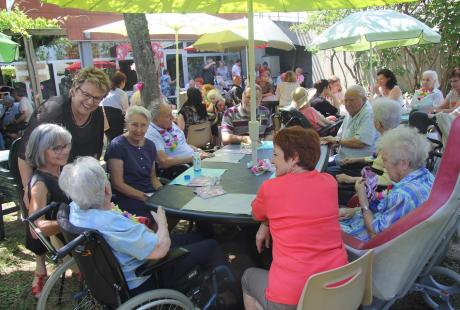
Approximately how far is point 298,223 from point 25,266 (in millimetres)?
2655

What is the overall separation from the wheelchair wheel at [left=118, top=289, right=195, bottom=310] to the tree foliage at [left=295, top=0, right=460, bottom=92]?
8.83 meters

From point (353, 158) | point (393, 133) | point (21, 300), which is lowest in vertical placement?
point (21, 300)

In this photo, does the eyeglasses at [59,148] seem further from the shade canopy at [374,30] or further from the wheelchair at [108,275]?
the shade canopy at [374,30]

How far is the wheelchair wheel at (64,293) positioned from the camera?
2139mm

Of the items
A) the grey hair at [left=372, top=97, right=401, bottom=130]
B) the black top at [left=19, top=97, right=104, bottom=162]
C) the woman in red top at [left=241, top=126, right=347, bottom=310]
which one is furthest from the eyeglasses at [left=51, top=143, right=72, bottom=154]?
the grey hair at [left=372, top=97, right=401, bottom=130]

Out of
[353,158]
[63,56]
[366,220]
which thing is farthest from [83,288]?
[63,56]

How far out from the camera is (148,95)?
454cm

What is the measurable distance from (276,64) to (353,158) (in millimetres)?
16481

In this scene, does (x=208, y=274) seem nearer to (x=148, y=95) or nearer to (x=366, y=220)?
(x=366, y=220)

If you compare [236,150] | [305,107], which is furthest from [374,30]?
[236,150]

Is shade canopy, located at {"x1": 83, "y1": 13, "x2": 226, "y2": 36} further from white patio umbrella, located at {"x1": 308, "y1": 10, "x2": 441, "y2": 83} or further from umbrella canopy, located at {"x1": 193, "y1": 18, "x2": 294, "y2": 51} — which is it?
white patio umbrella, located at {"x1": 308, "y1": 10, "x2": 441, "y2": 83}

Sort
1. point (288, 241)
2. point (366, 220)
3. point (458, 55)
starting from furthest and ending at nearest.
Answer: point (458, 55) → point (366, 220) → point (288, 241)

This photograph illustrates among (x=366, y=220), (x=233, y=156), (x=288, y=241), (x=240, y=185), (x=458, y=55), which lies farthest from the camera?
(x=458, y=55)

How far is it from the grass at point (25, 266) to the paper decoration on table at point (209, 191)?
0.78 m
